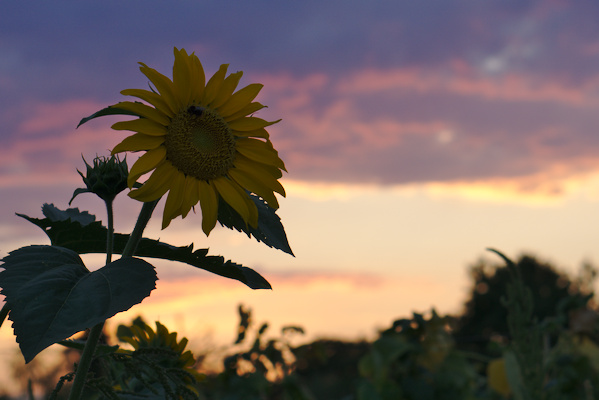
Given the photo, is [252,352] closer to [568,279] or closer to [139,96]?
[139,96]

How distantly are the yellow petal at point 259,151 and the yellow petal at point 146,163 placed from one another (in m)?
0.16

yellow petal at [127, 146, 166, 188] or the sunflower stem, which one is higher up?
yellow petal at [127, 146, 166, 188]

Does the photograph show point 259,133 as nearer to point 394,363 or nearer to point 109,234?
point 109,234

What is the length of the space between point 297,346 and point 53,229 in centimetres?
216

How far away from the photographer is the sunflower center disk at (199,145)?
1.29 meters

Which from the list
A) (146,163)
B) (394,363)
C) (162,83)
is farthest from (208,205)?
(394,363)

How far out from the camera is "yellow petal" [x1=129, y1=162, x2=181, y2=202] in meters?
1.16

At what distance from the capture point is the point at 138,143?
1236 millimetres

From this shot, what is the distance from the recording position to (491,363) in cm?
369

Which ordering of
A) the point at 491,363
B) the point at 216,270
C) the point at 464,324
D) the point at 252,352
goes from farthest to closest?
1. the point at 464,324
2. the point at 491,363
3. the point at 252,352
4. the point at 216,270

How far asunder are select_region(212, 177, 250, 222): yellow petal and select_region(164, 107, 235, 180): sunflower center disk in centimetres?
2

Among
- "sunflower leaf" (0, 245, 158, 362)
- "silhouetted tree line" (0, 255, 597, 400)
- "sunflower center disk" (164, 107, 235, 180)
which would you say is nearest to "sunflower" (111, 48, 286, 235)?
"sunflower center disk" (164, 107, 235, 180)

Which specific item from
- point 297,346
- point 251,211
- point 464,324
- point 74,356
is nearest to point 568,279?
point 464,324

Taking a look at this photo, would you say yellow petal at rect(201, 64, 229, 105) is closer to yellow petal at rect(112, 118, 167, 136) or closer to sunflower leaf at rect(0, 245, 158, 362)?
yellow petal at rect(112, 118, 167, 136)
